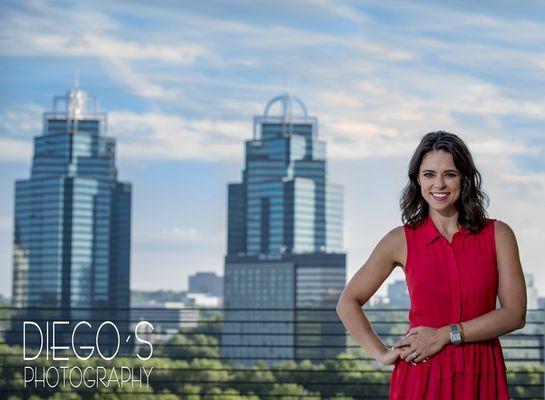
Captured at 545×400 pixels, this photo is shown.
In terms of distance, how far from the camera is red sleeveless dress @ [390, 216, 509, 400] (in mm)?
1408

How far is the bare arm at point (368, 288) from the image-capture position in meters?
1.50

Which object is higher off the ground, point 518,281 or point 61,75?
point 61,75

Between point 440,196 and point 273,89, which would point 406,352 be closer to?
point 440,196

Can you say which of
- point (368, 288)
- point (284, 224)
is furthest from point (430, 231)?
point (284, 224)

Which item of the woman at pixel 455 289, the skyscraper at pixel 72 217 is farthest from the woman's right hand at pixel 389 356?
the skyscraper at pixel 72 217

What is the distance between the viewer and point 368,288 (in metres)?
1.53

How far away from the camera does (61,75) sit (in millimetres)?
43719

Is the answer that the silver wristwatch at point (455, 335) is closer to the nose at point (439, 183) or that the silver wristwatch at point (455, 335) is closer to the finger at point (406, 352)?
the finger at point (406, 352)

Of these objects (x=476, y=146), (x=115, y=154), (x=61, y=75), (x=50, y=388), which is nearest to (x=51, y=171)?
(x=115, y=154)

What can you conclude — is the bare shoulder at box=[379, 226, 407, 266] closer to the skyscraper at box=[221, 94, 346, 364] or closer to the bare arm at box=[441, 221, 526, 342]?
the bare arm at box=[441, 221, 526, 342]

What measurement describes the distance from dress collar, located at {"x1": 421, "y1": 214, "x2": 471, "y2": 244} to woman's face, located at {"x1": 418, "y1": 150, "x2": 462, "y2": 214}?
0.09ft

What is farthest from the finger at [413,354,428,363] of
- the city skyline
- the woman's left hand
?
the city skyline

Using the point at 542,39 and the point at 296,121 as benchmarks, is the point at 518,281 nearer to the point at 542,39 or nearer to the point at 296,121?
the point at 542,39

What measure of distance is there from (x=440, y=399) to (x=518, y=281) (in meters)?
0.19
